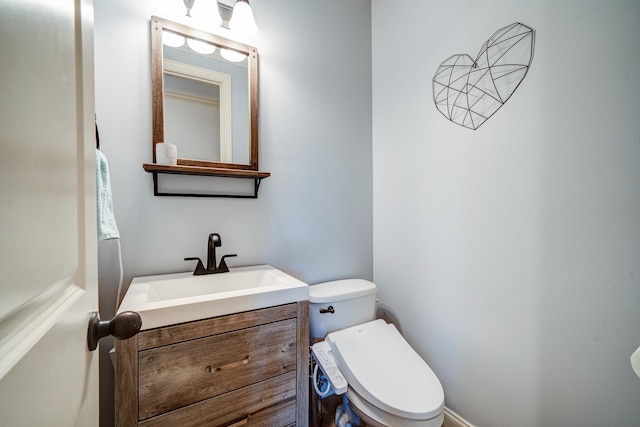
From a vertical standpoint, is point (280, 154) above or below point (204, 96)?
below

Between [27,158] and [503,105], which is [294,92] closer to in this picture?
[503,105]

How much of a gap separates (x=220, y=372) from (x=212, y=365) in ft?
0.13

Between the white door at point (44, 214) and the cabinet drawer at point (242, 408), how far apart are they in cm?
43

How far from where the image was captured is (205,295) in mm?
814

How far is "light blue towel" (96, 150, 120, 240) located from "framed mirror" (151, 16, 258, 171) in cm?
42

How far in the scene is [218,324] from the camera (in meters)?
0.79

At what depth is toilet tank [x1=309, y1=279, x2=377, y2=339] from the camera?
125 cm

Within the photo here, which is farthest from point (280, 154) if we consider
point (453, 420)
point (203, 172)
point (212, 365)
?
point (453, 420)

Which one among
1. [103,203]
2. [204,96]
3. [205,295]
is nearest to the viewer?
[103,203]

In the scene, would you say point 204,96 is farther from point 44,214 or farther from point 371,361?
point 371,361

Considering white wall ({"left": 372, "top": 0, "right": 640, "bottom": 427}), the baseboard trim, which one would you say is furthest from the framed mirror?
the baseboard trim

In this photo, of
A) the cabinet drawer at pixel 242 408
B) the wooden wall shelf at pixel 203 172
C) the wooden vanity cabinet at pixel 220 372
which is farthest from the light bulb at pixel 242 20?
the cabinet drawer at pixel 242 408

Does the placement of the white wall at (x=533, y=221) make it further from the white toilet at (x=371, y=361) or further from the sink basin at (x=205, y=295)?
the sink basin at (x=205, y=295)

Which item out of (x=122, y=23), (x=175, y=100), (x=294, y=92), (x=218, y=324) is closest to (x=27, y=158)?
(x=218, y=324)
